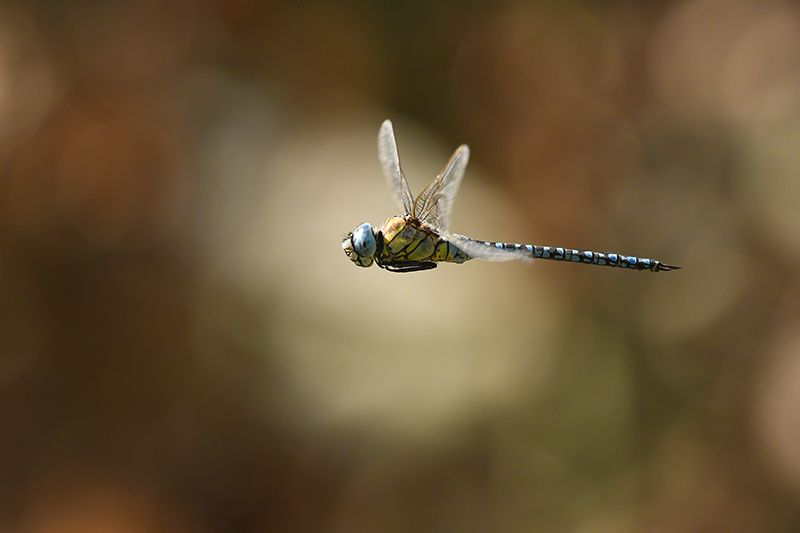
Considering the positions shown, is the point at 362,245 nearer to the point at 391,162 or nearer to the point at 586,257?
the point at 391,162

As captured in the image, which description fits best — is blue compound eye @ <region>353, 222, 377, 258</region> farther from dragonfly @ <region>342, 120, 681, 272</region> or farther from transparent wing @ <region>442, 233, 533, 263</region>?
A: transparent wing @ <region>442, 233, 533, 263</region>

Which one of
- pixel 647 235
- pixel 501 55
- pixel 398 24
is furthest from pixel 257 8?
pixel 647 235

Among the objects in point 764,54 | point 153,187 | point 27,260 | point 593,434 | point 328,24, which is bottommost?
point 27,260

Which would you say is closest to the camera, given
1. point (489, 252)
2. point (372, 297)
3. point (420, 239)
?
point (489, 252)

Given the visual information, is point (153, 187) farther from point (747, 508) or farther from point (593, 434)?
point (747, 508)

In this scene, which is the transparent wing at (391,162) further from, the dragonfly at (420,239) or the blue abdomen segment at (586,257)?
the blue abdomen segment at (586,257)

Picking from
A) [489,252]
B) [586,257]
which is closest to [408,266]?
[489,252]

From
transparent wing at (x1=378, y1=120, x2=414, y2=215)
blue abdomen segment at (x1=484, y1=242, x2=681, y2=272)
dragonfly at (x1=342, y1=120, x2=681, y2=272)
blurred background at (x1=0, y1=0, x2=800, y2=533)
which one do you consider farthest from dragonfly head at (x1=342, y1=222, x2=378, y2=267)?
blurred background at (x1=0, y1=0, x2=800, y2=533)
